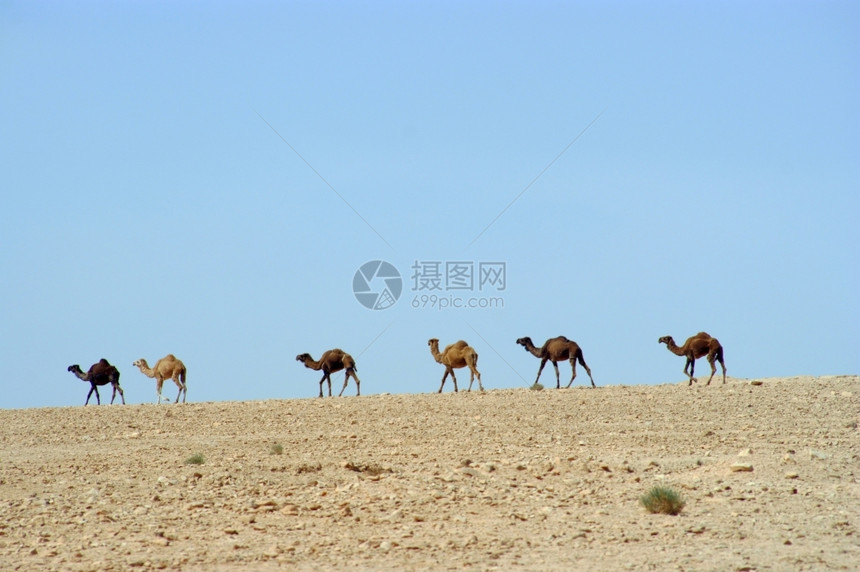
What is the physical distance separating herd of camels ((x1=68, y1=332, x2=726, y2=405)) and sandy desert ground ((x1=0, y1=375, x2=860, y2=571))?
23.8 feet

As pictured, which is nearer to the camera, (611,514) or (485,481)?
(611,514)

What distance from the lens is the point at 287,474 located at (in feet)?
42.1

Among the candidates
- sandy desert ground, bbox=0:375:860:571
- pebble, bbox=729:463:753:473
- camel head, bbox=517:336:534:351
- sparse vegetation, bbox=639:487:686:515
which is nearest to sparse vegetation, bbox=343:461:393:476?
sandy desert ground, bbox=0:375:860:571

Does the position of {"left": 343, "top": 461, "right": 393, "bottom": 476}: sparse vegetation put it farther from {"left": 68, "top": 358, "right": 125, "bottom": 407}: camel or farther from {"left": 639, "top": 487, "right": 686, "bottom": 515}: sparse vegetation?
{"left": 68, "top": 358, "right": 125, "bottom": 407}: camel

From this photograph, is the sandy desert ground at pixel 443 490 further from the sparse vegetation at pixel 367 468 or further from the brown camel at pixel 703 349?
the brown camel at pixel 703 349

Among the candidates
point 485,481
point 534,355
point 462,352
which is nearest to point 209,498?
point 485,481

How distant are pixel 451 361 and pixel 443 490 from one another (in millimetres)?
16812

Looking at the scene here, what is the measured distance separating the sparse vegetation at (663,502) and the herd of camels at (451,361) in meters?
15.6

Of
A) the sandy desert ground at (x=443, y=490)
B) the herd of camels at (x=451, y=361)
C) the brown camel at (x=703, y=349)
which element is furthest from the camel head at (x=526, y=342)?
the sandy desert ground at (x=443, y=490)

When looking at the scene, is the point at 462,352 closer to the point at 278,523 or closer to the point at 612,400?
the point at 612,400

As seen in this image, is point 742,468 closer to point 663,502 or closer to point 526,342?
point 663,502

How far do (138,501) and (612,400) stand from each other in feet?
40.3

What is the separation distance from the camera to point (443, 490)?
1152cm

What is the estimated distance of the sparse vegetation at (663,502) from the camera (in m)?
10.6
